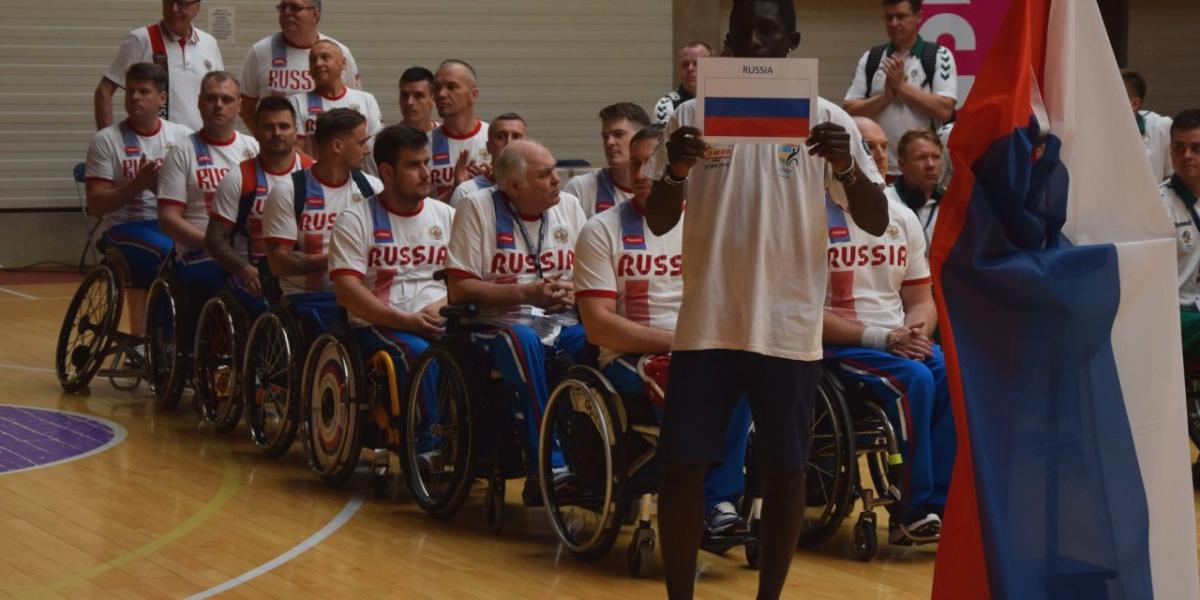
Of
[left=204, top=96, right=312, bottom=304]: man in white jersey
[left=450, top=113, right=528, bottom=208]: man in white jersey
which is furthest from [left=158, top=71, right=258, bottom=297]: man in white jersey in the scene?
[left=450, top=113, right=528, bottom=208]: man in white jersey

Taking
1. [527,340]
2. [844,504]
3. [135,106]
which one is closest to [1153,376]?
[844,504]

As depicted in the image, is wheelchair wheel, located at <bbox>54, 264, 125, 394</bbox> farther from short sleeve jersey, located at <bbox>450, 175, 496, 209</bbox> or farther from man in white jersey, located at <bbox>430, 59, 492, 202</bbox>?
short sleeve jersey, located at <bbox>450, 175, 496, 209</bbox>

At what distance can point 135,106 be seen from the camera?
25.8ft

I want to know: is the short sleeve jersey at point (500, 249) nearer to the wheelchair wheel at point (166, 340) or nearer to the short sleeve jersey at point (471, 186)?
the short sleeve jersey at point (471, 186)

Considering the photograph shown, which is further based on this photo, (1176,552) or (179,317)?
(179,317)

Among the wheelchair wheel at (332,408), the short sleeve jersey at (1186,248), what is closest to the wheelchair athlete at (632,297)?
the wheelchair wheel at (332,408)

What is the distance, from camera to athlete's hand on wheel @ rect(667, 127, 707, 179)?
3418mm

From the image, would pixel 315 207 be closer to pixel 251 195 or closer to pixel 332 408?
pixel 251 195

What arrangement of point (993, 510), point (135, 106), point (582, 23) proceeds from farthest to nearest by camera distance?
point (582, 23) → point (135, 106) → point (993, 510)

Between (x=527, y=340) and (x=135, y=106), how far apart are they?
11.4 feet

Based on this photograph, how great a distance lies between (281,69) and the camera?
327 inches

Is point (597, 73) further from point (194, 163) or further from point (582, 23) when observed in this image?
point (194, 163)

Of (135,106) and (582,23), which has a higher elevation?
(582,23)

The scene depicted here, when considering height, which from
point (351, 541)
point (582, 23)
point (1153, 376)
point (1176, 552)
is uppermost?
point (582, 23)
